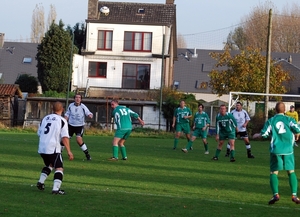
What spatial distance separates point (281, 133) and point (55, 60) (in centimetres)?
4129

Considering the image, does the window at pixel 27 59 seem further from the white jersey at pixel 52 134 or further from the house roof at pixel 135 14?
the white jersey at pixel 52 134

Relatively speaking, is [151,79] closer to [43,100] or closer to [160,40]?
[160,40]

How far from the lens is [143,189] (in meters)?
13.0

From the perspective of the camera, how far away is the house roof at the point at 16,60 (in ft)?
233

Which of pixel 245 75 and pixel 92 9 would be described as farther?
pixel 92 9

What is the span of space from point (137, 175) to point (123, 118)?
151 inches

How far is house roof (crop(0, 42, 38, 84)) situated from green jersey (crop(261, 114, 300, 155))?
60503 millimetres

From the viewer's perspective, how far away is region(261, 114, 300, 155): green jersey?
11.6 metres

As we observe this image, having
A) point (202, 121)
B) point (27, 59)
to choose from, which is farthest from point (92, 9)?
point (202, 121)

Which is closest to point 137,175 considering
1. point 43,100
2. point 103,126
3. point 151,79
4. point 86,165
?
point 86,165

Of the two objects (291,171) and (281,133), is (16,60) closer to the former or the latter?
(281,133)

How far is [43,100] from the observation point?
4534cm

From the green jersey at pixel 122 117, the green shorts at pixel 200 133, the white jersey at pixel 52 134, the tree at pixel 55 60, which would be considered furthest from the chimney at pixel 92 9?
the white jersey at pixel 52 134

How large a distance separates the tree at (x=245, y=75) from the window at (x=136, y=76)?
533 centimetres
